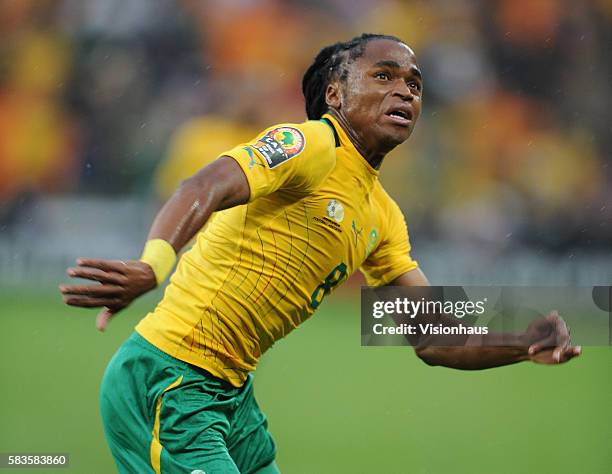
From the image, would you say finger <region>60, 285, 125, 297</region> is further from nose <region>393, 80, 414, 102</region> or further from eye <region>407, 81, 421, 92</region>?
eye <region>407, 81, 421, 92</region>

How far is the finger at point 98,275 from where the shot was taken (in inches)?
90.7

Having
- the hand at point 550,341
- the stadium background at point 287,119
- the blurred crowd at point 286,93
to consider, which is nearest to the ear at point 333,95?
the hand at point 550,341

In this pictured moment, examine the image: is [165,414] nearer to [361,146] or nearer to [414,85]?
[361,146]

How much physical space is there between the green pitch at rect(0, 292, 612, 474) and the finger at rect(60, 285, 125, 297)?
4.35 m

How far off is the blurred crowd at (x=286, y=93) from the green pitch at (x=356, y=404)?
6.92 feet

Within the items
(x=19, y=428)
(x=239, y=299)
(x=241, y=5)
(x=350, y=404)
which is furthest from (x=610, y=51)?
(x=239, y=299)

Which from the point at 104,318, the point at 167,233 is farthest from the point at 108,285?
the point at 167,233

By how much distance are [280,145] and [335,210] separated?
0.52 m

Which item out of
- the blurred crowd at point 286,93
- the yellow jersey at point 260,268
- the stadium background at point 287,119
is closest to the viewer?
the yellow jersey at point 260,268

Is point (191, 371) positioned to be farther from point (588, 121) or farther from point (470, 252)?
point (588, 121)

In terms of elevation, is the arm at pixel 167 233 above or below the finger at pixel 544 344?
above

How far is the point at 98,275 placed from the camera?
2.33m

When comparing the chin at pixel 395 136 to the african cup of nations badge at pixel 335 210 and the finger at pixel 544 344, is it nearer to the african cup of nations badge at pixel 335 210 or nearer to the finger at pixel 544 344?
the african cup of nations badge at pixel 335 210

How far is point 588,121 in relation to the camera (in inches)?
445
